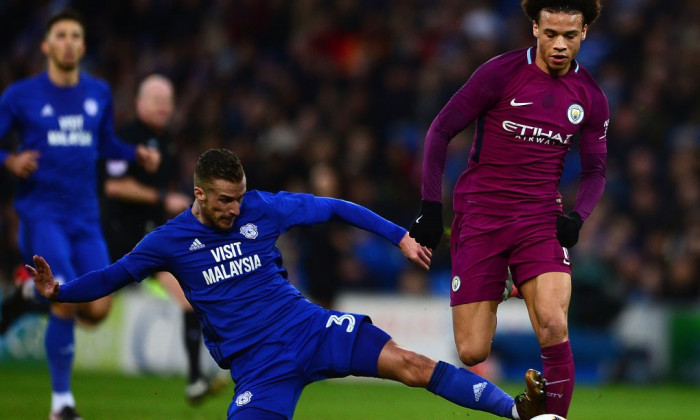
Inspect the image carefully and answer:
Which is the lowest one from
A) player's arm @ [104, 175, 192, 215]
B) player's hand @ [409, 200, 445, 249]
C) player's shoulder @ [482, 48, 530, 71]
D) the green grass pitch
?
the green grass pitch

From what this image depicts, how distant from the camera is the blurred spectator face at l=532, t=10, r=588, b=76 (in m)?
6.28

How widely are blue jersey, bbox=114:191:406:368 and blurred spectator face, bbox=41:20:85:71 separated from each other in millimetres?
2803

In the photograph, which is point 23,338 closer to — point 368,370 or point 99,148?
point 99,148

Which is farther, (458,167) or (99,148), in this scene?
(458,167)

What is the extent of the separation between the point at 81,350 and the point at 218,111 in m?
4.16

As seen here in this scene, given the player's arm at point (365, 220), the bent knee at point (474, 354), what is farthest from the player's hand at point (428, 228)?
the bent knee at point (474, 354)

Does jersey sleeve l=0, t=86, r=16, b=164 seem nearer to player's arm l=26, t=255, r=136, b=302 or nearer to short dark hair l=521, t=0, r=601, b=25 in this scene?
player's arm l=26, t=255, r=136, b=302

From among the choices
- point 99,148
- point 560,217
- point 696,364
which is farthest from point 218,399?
point 696,364

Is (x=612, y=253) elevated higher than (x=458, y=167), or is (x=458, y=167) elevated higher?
(x=458, y=167)

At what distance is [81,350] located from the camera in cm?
1396

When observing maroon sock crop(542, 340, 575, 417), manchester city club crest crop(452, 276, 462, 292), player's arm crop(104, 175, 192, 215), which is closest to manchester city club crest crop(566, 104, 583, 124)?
manchester city club crest crop(452, 276, 462, 292)

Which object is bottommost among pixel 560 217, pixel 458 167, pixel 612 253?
pixel 612 253

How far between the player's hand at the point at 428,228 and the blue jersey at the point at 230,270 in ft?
0.58

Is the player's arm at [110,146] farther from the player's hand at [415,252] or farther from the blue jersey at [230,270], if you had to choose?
the player's hand at [415,252]
